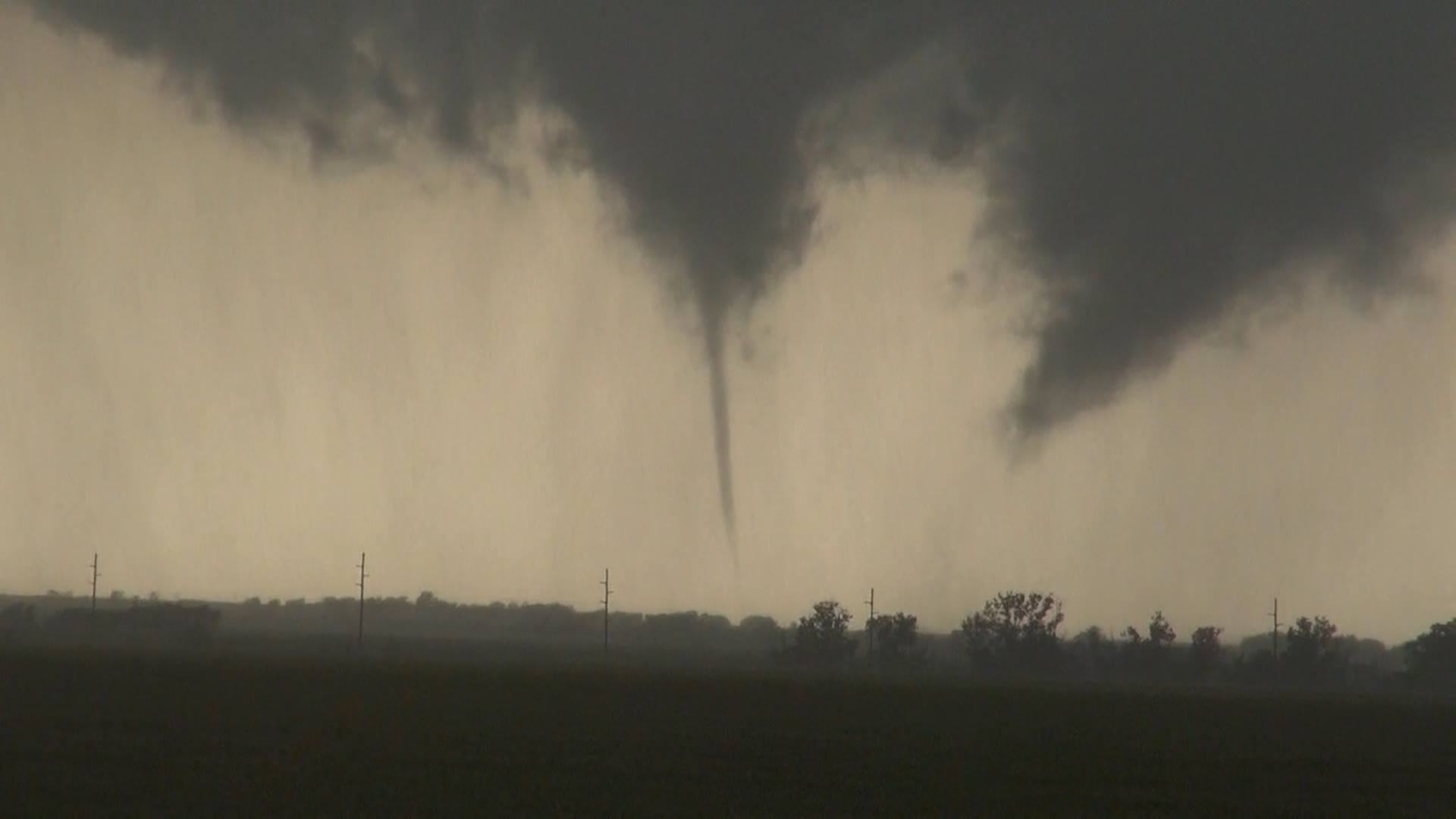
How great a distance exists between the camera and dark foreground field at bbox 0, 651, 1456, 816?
34000 millimetres

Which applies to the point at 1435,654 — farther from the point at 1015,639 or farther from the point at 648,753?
the point at 648,753

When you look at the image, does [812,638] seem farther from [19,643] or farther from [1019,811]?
[1019,811]

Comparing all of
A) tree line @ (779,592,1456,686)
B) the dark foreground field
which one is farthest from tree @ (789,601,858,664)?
the dark foreground field

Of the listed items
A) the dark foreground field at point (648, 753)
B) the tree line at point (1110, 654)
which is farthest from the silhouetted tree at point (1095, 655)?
the dark foreground field at point (648, 753)

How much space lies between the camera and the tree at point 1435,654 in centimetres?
16900

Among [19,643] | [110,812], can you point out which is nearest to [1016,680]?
[19,643]

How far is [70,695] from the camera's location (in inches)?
2435

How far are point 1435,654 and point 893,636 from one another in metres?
64.4

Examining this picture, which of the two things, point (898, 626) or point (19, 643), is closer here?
point (19, 643)

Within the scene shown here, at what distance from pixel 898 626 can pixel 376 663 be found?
8447cm

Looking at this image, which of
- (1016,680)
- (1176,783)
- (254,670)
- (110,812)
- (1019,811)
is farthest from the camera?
(1016,680)

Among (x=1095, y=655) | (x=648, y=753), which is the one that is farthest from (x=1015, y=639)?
(x=648, y=753)

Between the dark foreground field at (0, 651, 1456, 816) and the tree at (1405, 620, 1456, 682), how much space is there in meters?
93.9

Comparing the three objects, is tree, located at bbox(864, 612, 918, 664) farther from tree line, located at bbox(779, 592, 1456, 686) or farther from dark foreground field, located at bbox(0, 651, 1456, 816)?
dark foreground field, located at bbox(0, 651, 1456, 816)
